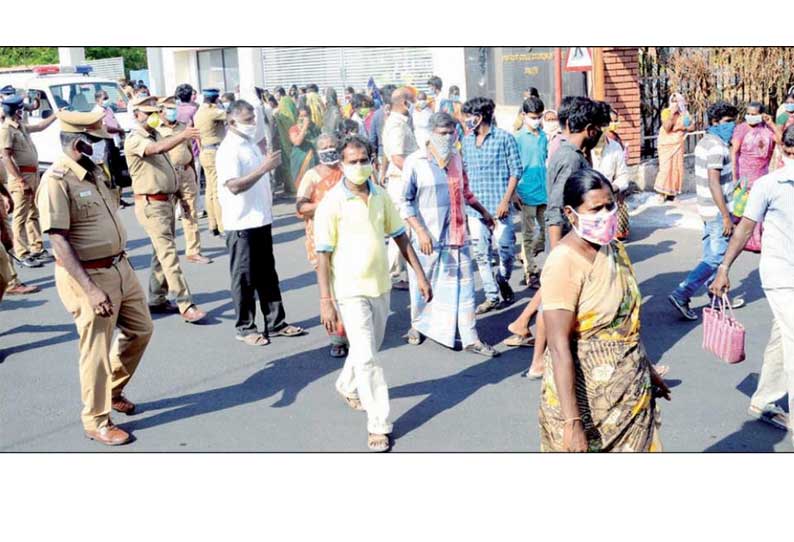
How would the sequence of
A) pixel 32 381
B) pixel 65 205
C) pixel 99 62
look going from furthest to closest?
pixel 99 62
pixel 32 381
pixel 65 205

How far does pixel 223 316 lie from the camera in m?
8.12

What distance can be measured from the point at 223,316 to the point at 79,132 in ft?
10.1

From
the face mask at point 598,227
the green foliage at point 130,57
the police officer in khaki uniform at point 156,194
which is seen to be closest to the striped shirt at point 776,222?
the face mask at point 598,227

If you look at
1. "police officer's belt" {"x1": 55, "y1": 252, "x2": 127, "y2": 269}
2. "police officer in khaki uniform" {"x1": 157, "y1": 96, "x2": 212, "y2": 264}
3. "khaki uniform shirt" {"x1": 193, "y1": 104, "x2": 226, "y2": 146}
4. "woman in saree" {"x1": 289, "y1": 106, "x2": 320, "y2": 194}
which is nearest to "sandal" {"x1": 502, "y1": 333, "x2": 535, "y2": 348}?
"police officer's belt" {"x1": 55, "y1": 252, "x2": 127, "y2": 269}

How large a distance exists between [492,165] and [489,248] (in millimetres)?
742

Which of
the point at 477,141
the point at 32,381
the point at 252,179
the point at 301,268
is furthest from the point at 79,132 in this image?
the point at 301,268

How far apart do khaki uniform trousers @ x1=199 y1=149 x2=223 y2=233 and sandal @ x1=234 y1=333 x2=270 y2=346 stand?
14.9 ft

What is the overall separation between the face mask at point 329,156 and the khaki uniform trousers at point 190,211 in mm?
3308

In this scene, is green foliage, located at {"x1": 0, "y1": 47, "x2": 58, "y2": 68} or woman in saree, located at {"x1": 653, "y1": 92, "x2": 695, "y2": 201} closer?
woman in saree, located at {"x1": 653, "y1": 92, "x2": 695, "y2": 201}

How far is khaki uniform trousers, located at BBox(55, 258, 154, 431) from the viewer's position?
5258 millimetres

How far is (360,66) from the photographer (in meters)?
17.3

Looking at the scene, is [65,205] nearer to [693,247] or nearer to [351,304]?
[351,304]

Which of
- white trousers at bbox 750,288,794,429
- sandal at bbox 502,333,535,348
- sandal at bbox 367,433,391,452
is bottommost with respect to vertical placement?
sandal at bbox 367,433,391,452

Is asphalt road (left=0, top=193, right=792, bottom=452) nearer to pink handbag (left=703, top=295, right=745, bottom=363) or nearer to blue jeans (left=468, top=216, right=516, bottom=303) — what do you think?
blue jeans (left=468, top=216, right=516, bottom=303)
